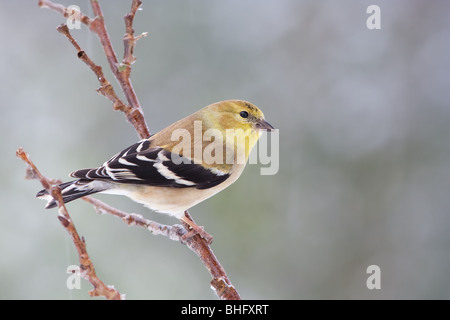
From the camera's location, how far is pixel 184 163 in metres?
2.83

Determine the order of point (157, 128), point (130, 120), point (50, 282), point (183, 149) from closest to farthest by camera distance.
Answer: point (130, 120)
point (183, 149)
point (50, 282)
point (157, 128)

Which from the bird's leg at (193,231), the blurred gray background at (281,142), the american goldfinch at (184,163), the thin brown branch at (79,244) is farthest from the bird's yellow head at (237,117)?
the thin brown branch at (79,244)

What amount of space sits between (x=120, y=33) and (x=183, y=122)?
7.40ft

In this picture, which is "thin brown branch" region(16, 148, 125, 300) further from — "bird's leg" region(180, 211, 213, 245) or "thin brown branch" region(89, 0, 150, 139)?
"bird's leg" region(180, 211, 213, 245)

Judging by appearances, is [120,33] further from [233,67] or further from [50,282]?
[50,282]

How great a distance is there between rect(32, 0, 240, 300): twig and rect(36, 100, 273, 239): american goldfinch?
0.51ft

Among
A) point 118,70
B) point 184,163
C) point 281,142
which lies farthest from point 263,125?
point 281,142

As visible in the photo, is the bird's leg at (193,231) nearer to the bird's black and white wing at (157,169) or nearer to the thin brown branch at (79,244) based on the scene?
the bird's black and white wing at (157,169)

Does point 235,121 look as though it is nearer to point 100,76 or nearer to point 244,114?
point 244,114

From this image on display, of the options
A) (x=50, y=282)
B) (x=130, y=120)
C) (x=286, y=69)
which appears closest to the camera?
(x=130, y=120)

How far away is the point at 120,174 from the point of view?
2625 mm

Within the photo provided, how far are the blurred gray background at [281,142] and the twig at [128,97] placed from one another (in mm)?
1565

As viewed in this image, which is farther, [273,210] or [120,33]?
[120,33]

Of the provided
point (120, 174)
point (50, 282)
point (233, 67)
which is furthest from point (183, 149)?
point (233, 67)
